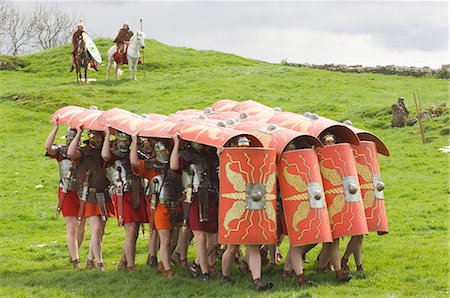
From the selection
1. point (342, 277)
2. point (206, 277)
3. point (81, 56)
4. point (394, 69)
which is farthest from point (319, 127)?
point (394, 69)

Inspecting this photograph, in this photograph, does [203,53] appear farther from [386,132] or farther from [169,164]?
[169,164]

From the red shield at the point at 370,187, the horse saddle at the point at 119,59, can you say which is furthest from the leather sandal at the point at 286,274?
the horse saddle at the point at 119,59

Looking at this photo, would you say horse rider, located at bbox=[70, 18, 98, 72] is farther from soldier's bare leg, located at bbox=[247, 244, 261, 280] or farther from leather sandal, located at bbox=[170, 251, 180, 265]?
soldier's bare leg, located at bbox=[247, 244, 261, 280]

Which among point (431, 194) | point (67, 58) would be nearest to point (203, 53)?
point (67, 58)

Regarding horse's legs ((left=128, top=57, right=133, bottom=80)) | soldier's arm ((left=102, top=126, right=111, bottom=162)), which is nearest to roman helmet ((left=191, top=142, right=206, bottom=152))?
soldier's arm ((left=102, top=126, right=111, bottom=162))

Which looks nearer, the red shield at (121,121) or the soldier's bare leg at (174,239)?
the red shield at (121,121)

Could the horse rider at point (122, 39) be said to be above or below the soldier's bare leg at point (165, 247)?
above

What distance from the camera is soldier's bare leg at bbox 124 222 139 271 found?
1193 centimetres

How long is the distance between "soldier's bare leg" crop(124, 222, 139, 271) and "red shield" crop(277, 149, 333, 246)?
2481 millimetres

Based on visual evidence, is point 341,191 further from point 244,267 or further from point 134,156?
point 134,156

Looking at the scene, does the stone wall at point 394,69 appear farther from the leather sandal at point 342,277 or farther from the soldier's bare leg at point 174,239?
the leather sandal at point 342,277

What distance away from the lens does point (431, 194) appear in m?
17.9

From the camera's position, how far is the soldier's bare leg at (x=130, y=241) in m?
11.9

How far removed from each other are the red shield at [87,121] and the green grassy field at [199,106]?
82.8 inches
